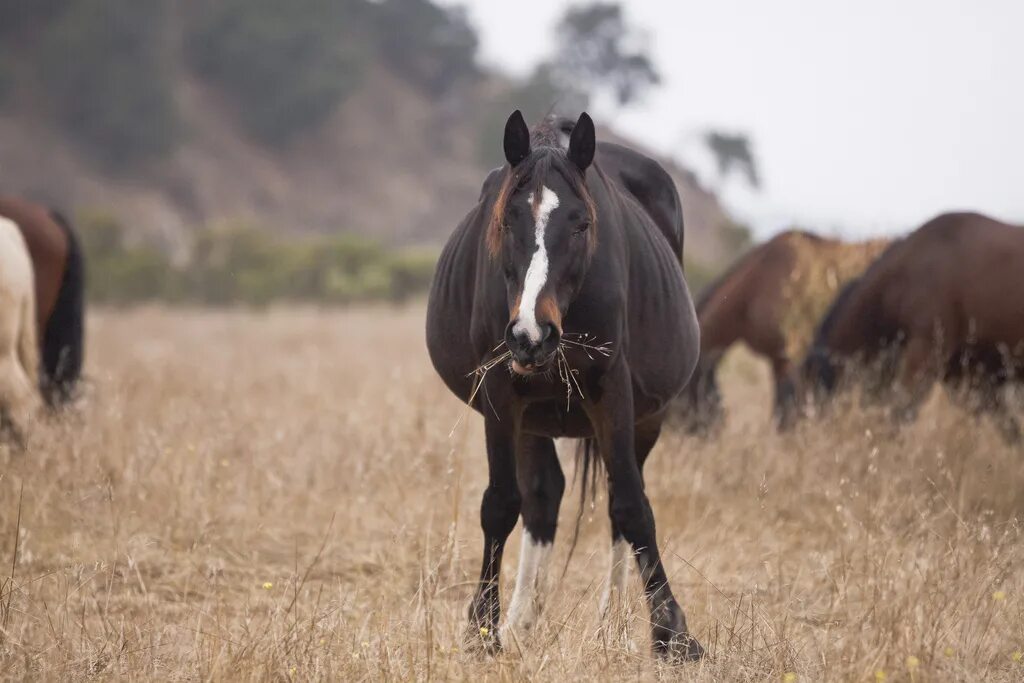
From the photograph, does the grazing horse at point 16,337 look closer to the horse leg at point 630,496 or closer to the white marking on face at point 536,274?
the horse leg at point 630,496

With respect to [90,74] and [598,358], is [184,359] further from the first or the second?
[90,74]

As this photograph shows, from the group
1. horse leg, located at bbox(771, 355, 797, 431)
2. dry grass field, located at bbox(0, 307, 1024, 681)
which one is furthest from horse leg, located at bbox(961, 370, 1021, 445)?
horse leg, located at bbox(771, 355, 797, 431)

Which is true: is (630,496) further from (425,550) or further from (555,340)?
(425,550)

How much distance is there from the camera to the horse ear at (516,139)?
315 centimetres

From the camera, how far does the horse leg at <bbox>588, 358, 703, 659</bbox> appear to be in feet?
10.8

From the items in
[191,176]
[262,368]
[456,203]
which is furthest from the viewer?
[456,203]

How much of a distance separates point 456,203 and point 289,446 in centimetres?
4747

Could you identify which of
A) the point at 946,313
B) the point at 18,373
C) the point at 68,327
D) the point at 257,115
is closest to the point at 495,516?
the point at 18,373

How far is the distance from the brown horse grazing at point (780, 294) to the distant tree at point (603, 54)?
48.6m

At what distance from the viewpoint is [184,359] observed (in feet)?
37.4

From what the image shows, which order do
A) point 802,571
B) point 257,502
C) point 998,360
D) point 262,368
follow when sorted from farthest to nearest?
point 262,368, point 998,360, point 257,502, point 802,571

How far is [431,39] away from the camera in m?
58.7

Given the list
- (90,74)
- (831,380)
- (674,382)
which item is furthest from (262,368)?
(90,74)

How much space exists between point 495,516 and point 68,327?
4.77m
